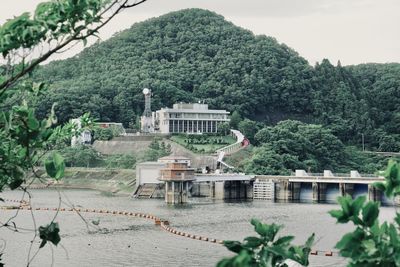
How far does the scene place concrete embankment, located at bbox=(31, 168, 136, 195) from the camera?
259 feet

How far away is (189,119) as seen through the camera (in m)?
104

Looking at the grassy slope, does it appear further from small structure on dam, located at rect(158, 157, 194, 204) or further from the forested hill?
small structure on dam, located at rect(158, 157, 194, 204)

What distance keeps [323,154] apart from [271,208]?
101 ft

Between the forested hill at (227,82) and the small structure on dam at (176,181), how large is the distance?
115 ft

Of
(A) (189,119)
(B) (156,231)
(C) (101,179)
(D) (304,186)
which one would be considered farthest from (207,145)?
(B) (156,231)

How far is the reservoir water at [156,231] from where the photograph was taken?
30344 millimetres

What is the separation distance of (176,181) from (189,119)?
41.8m

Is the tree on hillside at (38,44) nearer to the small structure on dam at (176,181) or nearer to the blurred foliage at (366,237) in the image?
the blurred foliage at (366,237)

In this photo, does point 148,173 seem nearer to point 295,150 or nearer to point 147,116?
point 295,150

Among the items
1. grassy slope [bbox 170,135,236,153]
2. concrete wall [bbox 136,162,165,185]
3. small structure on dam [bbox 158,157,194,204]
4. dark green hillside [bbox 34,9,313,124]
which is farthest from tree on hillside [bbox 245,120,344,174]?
dark green hillside [bbox 34,9,313,124]

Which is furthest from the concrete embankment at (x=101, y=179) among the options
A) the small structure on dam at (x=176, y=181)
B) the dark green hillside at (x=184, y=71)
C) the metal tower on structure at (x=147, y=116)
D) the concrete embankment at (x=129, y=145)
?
the metal tower on structure at (x=147, y=116)

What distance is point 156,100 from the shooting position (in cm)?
12019

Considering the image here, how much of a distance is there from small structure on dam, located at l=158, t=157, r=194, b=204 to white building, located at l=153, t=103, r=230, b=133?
39.0 meters

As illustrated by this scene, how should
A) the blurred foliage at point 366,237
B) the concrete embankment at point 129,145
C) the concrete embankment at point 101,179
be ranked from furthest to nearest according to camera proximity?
the concrete embankment at point 129,145
the concrete embankment at point 101,179
the blurred foliage at point 366,237
